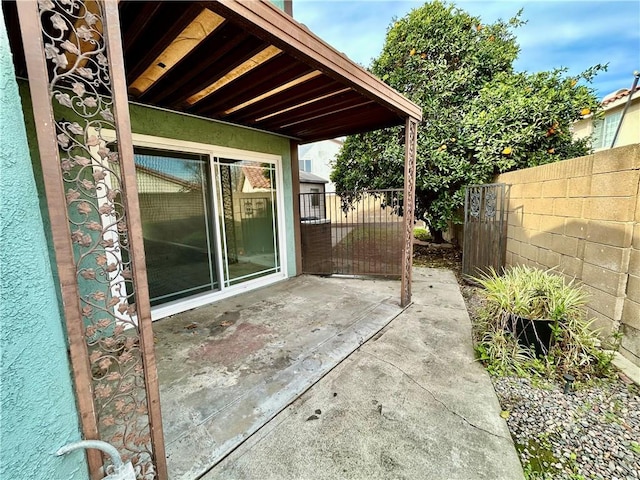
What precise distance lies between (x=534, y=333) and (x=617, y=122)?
9874 millimetres

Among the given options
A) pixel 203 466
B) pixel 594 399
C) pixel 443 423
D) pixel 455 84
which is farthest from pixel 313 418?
pixel 455 84

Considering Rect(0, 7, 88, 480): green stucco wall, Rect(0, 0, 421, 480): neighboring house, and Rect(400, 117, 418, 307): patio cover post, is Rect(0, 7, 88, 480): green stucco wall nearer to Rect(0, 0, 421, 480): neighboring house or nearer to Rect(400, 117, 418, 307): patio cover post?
Rect(0, 0, 421, 480): neighboring house

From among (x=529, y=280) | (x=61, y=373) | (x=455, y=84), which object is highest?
(x=455, y=84)

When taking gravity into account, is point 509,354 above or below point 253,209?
below

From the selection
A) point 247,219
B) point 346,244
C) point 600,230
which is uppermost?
point 247,219

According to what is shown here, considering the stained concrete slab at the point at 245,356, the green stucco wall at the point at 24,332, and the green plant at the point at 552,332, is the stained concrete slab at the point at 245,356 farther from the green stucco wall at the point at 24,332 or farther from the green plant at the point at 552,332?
the green plant at the point at 552,332

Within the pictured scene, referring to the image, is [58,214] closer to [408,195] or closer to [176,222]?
[176,222]

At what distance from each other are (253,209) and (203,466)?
3576 millimetres

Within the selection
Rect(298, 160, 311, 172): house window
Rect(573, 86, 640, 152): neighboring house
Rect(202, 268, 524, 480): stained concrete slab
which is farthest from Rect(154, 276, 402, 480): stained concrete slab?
Rect(298, 160, 311, 172): house window

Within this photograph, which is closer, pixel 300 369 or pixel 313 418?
pixel 313 418

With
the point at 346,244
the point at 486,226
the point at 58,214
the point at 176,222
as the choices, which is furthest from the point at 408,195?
the point at 58,214

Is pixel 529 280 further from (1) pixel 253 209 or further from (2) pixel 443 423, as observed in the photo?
(1) pixel 253 209

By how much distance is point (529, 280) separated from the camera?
9.14ft

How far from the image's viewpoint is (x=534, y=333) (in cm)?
245
